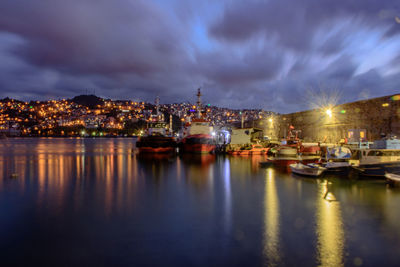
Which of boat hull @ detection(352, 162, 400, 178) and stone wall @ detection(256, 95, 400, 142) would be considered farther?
stone wall @ detection(256, 95, 400, 142)

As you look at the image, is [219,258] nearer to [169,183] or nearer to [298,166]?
[169,183]

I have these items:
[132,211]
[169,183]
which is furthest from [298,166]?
[132,211]

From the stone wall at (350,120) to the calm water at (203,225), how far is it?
13.8 meters

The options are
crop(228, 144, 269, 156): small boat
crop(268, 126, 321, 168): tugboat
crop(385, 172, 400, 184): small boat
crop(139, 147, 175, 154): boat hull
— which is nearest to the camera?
crop(385, 172, 400, 184): small boat

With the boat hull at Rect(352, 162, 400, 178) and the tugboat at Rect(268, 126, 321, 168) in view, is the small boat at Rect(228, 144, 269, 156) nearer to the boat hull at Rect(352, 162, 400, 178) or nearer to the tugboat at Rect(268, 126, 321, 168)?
the tugboat at Rect(268, 126, 321, 168)

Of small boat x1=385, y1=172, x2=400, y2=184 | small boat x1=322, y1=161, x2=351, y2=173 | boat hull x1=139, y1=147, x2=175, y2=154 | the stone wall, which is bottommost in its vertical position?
small boat x1=385, y1=172, x2=400, y2=184

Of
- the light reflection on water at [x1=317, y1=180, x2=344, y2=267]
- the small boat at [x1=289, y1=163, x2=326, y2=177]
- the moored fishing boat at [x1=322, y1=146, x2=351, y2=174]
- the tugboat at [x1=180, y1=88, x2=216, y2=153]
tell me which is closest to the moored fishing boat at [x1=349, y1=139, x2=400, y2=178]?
the moored fishing boat at [x1=322, y1=146, x2=351, y2=174]

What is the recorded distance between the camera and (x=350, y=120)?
32.1 meters

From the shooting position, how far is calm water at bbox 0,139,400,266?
6922 millimetres

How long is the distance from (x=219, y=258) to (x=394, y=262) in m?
4.26

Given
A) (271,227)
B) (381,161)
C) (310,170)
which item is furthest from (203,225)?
(381,161)

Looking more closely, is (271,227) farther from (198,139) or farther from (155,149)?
(155,149)

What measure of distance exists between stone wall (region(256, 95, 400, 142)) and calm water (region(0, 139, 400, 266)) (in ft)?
45.3

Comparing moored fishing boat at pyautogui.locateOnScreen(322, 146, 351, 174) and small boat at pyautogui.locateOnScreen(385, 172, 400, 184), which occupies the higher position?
moored fishing boat at pyautogui.locateOnScreen(322, 146, 351, 174)
